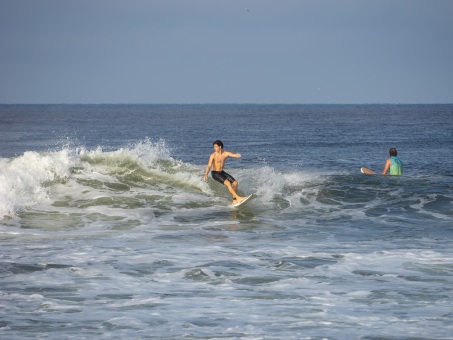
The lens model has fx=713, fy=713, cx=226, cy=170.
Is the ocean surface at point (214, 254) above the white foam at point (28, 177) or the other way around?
the other way around

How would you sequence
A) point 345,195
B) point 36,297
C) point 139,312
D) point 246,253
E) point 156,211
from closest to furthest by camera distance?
point 139,312, point 36,297, point 246,253, point 156,211, point 345,195

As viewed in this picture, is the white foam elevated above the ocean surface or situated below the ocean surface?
above

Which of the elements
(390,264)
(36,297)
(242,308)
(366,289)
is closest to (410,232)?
(390,264)

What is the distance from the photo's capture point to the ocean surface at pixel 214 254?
8945 millimetres

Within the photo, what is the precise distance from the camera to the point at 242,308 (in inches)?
373

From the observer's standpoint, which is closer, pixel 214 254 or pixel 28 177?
pixel 214 254

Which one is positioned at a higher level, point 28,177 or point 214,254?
point 28,177

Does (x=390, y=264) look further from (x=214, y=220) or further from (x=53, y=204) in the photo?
(x=53, y=204)

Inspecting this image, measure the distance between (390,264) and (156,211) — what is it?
7.87 meters

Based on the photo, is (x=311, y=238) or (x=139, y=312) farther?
(x=311, y=238)

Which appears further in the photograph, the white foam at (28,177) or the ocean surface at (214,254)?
the white foam at (28,177)

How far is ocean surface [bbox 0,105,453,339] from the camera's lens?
352 inches

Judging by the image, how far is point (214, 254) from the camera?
12875 mm

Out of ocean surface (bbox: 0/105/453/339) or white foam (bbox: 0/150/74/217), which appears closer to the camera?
ocean surface (bbox: 0/105/453/339)
